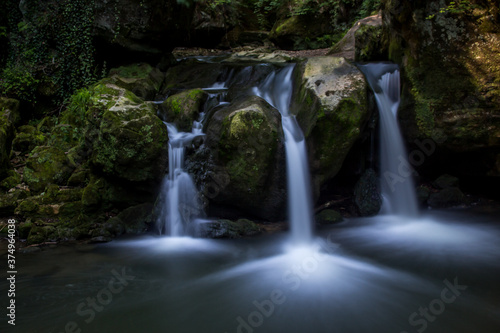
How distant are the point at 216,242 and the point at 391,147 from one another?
154 inches

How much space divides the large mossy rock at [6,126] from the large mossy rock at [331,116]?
5803 mm

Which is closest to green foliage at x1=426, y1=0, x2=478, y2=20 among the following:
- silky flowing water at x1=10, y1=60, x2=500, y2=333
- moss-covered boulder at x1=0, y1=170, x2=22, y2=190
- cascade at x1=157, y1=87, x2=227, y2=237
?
silky flowing water at x1=10, y1=60, x2=500, y2=333

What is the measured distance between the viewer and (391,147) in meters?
6.46

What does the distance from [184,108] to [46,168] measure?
2911 millimetres

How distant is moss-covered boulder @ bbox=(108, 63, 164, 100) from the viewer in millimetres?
7762

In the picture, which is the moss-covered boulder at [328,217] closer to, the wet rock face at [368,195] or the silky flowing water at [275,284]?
the silky flowing water at [275,284]

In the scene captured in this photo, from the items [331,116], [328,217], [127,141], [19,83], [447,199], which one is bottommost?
[328,217]

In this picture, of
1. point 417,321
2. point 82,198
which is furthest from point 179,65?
point 417,321

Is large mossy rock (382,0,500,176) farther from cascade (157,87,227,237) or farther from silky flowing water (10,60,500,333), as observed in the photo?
cascade (157,87,227,237)

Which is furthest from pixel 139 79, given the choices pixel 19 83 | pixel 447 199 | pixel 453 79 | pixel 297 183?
pixel 447 199

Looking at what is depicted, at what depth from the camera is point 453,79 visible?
5.87 meters

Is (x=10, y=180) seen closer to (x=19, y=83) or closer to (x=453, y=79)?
(x=19, y=83)

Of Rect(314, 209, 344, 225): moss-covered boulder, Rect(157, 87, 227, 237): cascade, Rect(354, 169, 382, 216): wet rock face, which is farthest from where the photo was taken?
Rect(354, 169, 382, 216): wet rock face

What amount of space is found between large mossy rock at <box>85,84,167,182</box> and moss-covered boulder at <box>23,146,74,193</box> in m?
0.86
